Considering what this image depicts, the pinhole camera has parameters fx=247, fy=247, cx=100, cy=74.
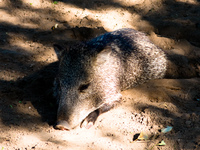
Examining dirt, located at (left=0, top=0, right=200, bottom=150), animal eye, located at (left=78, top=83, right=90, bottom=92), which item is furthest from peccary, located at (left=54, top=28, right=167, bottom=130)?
dirt, located at (left=0, top=0, right=200, bottom=150)

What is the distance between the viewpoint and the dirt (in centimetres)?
290

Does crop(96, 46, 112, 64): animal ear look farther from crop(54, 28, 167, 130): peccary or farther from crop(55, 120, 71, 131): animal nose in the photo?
crop(55, 120, 71, 131): animal nose

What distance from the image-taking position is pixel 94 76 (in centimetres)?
349

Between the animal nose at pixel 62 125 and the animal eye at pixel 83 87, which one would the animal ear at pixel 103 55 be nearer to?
the animal eye at pixel 83 87

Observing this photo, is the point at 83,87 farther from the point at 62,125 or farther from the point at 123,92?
the point at 123,92

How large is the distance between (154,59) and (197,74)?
3.14 ft

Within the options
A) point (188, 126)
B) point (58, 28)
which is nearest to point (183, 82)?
point (188, 126)

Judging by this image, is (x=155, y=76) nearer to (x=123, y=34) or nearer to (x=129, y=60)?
(x=129, y=60)

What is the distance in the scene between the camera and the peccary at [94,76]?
315 cm

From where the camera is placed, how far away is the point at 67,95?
10.4 feet

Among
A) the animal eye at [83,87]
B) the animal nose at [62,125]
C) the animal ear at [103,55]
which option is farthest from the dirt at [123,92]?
the animal ear at [103,55]

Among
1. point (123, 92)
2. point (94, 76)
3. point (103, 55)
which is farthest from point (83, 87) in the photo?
point (123, 92)

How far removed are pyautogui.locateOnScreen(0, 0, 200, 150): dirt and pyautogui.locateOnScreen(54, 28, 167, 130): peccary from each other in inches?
6.7

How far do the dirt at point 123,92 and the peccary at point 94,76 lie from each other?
17 cm
